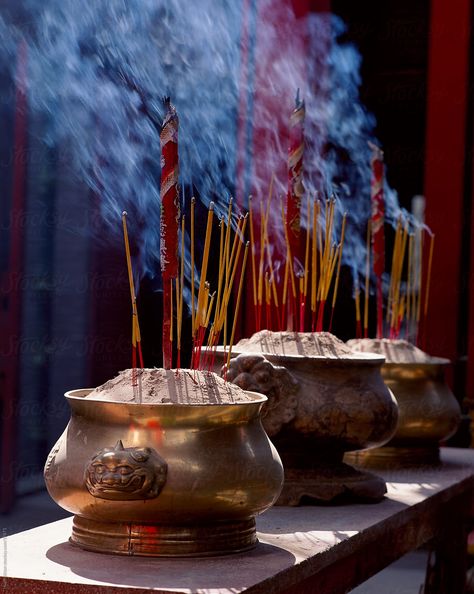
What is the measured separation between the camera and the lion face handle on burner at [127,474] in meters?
1.43

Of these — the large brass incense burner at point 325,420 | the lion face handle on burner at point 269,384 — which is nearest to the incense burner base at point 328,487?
the large brass incense burner at point 325,420

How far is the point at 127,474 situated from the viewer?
56.5 inches

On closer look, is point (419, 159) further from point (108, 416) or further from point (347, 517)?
point (108, 416)

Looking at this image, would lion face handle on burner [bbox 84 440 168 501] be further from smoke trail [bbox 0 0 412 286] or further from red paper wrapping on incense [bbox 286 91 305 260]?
red paper wrapping on incense [bbox 286 91 305 260]

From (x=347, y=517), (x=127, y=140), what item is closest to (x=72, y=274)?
(x=127, y=140)

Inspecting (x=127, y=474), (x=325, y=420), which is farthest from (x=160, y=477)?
(x=325, y=420)

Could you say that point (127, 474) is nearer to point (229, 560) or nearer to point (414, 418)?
point (229, 560)

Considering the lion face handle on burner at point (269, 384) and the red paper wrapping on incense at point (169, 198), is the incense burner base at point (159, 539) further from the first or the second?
the lion face handle on burner at point (269, 384)

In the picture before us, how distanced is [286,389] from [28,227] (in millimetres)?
957

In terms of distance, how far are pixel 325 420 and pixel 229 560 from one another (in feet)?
1.82

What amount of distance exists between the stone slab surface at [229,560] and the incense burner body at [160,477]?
3cm

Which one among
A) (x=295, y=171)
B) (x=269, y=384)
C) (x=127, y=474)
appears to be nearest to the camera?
(x=127, y=474)

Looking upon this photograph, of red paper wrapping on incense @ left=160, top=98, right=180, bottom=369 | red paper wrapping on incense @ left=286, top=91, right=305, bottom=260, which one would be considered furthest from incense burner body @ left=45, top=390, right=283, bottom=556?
red paper wrapping on incense @ left=286, top=91, right=305, bottom=260

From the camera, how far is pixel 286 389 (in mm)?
1967
